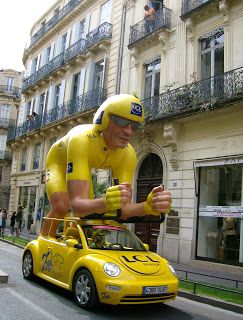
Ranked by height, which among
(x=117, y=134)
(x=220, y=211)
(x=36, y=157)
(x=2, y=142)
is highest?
(x=2, y=142)

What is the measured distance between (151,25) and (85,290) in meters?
14.2

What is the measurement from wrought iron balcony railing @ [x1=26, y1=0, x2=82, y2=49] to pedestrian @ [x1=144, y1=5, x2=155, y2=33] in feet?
28.2

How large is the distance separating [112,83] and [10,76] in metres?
34.3

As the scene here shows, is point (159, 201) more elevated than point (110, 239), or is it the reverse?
point (159, 201)

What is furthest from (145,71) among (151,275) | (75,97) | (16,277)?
(151,275)

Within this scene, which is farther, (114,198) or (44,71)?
(44,71)

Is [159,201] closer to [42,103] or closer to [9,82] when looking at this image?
[42,103]

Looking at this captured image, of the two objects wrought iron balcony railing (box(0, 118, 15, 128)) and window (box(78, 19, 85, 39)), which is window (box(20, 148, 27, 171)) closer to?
window (box(78, 19, 85, 39))

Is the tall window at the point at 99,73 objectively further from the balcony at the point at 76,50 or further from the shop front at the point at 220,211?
the shop front at the point at 220,211

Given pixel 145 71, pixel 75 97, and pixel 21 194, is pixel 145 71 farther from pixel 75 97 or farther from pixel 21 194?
pixel 21 194

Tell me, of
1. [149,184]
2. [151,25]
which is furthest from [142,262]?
[151,25]

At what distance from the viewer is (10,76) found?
51062 mm

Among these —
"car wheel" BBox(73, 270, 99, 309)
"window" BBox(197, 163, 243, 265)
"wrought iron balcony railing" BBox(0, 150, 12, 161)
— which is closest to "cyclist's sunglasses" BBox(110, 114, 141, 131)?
"car wheel" BBox(73, 270, 99, 309)

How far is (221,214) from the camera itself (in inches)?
536
